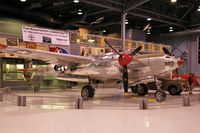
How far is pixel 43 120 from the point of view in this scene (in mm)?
7004

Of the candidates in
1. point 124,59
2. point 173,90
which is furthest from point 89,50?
point 124,59

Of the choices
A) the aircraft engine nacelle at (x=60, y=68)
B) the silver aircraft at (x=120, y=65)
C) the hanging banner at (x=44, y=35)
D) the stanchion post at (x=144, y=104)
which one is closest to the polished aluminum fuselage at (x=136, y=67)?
the silver aircraft at (x=120, y=65)

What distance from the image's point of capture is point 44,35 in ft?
60.6

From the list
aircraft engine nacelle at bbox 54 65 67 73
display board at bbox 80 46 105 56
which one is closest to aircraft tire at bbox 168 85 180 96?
aircraft engine nacelle at bbox 54 65 67 73

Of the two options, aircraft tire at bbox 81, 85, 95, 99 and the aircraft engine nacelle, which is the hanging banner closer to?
the aircraft engine nacelle

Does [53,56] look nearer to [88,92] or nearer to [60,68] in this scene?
[60,68]

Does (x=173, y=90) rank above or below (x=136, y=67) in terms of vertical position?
below

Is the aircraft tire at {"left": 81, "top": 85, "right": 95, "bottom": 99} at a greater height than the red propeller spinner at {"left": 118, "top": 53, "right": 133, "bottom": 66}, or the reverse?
the red propeller spinner at {"left": 118, "top": 53, "right": 133, "bottom": 66}

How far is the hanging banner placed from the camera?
1736 cm

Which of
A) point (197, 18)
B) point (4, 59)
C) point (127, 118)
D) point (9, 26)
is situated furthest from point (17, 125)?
point (197, 18)

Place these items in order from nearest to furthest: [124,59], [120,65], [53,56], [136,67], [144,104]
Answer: [144,104] < [124,59] < [120,65] < [53,56] < [136,67]

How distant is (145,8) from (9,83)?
1783 cm

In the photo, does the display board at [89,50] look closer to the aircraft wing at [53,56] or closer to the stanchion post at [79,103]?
the aircraft wing at [53,56]

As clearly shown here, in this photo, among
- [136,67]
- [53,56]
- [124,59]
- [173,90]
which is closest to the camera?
[124,59]
